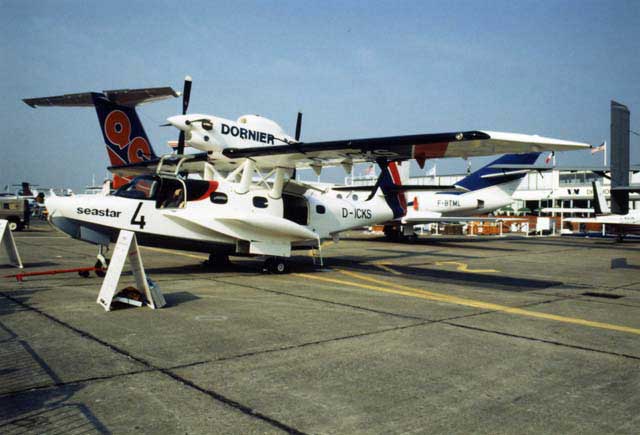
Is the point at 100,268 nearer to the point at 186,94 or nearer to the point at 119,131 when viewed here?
the point at 186,94

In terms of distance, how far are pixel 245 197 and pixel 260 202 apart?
18.4 inches

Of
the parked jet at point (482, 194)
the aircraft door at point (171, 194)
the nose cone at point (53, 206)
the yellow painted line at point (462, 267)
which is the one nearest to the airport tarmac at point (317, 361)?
the nose cone at point (53, 206)

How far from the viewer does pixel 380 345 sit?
6062mm

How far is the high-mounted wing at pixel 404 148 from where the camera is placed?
33.8 ft

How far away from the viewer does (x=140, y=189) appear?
12000mm

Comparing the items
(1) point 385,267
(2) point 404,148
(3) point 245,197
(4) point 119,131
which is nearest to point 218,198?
(3) point 245,197

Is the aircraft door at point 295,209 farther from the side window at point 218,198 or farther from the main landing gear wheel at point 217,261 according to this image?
the main landing gear wheel at point 217,261

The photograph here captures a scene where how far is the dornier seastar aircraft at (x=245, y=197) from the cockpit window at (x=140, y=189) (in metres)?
0.03

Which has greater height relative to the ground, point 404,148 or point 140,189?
point 404,148

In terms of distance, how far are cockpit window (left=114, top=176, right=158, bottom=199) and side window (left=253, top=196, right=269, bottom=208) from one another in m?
2.77

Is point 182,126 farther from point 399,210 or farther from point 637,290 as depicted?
point 637,290

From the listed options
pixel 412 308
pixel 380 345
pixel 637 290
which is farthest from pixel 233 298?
pixel 637 290

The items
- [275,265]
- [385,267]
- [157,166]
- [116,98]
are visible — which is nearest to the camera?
[275,265]

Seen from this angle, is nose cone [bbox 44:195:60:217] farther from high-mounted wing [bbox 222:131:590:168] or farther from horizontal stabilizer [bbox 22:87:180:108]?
horizontal stabilizer [bbox 22:87:180:108]
